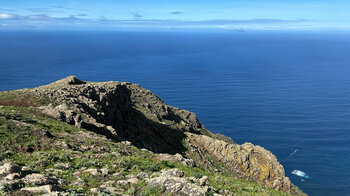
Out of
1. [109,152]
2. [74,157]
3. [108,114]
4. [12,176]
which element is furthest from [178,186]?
[108,114]

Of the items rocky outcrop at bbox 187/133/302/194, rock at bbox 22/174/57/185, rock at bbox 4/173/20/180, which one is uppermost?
rock at bbox 4/173/20/180

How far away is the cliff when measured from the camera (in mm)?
16812

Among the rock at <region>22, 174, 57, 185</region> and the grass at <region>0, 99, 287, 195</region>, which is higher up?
the rock at <region>22, 174, 57, 185</region>

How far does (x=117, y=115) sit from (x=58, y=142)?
22365 millimetres

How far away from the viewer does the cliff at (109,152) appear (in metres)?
16.8

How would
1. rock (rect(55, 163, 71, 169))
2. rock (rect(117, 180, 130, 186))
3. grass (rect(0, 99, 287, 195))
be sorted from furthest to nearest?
rock (rect(55, 163, 71, 169)) → grass (rect(0, 99, 287, 195)) → rock (rect(117, 180, 130, 186))

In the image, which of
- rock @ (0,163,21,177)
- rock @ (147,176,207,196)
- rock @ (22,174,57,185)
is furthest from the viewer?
rock @ (147,176,207,196)

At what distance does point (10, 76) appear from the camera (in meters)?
188

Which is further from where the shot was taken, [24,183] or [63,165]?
[63,165]

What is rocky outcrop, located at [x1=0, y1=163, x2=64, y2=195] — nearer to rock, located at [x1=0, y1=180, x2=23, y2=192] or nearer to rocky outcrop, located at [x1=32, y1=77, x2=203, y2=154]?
rock, located at [x1=0, y1=180, x2=23, y2=192]

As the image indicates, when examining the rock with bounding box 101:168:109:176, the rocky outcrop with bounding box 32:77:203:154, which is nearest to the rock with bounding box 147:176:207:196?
the rock with bounding box 101:168:109:176

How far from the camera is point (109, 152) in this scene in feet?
84.3

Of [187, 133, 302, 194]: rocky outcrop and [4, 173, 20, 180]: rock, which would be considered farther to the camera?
[187, 133, 302, 194]: rocky outcrop

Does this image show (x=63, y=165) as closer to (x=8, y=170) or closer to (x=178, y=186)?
(x=8, y=170)
